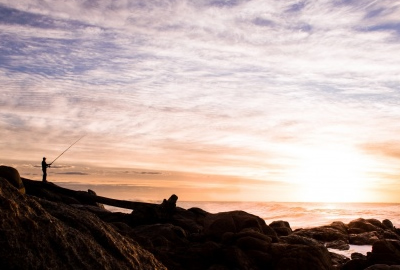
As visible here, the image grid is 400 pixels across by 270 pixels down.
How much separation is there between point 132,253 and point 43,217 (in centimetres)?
151

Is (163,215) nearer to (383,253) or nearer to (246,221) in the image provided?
(246,221)

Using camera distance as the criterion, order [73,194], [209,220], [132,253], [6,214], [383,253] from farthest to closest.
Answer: [73,194]
[209,220]
[383,253]
[132,253]
[6,214]

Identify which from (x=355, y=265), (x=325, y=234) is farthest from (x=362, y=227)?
(x=355, y=265)

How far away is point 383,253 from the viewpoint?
15.4m

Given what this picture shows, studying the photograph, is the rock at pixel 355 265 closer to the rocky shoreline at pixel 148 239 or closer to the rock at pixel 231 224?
the rocky shoreline at pixel 148 239

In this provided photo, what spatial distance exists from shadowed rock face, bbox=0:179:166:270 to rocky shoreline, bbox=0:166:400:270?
0.04ft

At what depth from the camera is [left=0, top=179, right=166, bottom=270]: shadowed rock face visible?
4.97 meters

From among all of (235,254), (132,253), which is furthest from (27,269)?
(235,254)

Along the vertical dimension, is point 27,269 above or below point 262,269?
above

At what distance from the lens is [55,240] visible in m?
5.45

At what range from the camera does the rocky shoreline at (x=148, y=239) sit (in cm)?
528

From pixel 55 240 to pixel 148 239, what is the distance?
599 centimetres

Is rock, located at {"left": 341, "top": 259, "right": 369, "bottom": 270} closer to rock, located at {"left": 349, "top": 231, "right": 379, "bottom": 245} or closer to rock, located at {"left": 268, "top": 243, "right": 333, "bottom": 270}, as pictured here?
rock, located at {"left": 268, "top": 243, "right": 333, "bottom": 270}

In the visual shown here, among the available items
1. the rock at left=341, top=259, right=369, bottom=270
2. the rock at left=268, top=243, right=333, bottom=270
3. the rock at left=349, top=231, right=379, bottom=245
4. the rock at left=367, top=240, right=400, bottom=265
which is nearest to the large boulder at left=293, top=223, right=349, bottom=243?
the rock at left=349, top=231, right=379, bottom=245
